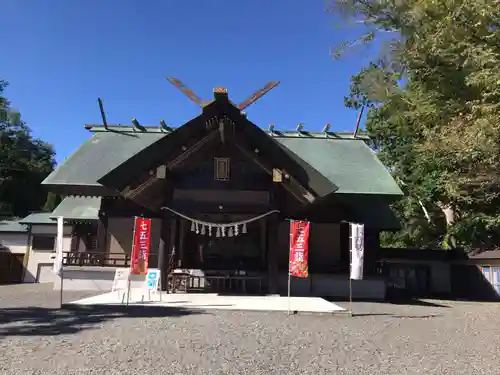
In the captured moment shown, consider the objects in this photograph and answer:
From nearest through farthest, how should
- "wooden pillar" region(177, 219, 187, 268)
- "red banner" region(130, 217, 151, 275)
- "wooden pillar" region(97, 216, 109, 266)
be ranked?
1. "red banner" region(130, 217, 151, 275)
2. "wooden pillar" region(177, 219, 187, 268)
3. "wooden pillar" region(97, 216, 109, 266)

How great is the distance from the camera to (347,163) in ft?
55.6

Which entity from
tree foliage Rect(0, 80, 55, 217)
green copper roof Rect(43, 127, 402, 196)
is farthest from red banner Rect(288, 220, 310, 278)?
tree foliage Rect(0, 80, 55, 217)

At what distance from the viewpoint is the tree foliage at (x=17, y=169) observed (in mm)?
36375

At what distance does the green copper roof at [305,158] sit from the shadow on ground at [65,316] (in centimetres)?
639

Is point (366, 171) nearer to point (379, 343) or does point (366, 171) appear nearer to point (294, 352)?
point (379, 343)

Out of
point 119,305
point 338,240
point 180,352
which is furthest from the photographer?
point 338,240

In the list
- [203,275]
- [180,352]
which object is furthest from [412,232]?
[180,352]

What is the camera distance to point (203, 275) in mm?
13430

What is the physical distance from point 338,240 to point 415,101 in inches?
282

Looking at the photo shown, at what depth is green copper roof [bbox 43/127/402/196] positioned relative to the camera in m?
15.1

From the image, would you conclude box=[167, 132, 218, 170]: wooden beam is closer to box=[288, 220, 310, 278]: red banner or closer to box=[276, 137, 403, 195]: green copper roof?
box=[288, 220, 310, 278]: red banner

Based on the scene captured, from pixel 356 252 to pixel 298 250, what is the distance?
141 centimetres

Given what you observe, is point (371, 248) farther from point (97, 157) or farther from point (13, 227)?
point (13, 227)

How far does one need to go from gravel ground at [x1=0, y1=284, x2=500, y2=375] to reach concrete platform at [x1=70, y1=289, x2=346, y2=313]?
56cm
